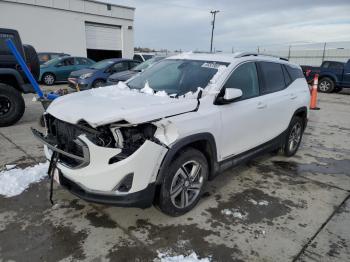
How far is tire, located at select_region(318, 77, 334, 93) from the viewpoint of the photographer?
16359 millimetres

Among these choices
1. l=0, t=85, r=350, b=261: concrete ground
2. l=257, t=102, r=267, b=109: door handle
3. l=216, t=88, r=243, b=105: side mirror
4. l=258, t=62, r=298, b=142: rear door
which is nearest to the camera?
l=0, t=85, r=350, b=261: concrete ground

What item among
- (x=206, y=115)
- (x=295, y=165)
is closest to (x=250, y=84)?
(x=206, y=115)

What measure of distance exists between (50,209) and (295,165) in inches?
154

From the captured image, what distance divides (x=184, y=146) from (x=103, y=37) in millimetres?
24835

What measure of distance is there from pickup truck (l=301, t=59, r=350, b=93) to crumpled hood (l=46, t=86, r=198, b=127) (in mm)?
15389

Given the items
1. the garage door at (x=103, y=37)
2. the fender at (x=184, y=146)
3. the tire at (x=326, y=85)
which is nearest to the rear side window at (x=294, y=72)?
the fender at (x=184, y=146)

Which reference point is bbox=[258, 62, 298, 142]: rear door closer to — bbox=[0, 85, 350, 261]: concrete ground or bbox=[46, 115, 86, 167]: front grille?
bbox=[0, 85, 350, 261]: concrete ground

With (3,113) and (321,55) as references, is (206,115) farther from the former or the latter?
(321,55)

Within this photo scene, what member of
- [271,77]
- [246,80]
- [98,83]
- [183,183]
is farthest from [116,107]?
[98,83]

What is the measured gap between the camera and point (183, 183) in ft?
10.8

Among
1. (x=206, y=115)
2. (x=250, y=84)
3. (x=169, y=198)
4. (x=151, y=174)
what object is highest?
(x=250, y=84)

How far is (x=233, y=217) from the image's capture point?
3436 mm

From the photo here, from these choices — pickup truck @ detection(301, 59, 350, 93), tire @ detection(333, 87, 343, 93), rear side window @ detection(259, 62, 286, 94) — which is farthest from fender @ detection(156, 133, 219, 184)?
tire @ detection(333, 87, 343, 93)

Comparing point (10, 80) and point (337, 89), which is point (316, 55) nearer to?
point (337, 89)
